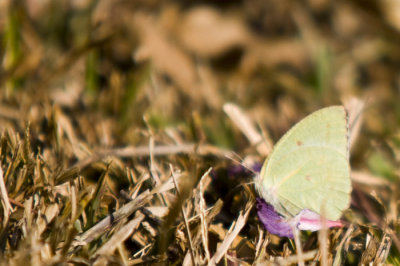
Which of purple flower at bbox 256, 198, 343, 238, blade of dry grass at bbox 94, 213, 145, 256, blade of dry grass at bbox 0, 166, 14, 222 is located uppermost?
blade of dry grass at bbox 0, 166, 14, 222

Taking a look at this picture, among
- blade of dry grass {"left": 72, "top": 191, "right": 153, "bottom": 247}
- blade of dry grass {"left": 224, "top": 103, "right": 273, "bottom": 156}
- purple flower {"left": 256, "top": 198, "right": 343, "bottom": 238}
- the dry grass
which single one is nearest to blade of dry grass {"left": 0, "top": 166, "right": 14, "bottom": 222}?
the dry grass

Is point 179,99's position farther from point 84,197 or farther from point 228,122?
point 84,197

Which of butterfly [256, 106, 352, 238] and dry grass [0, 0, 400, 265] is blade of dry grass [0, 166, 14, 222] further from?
butterfly [256, 106, 352, 238]

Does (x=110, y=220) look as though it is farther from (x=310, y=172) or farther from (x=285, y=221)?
(x=310, y=172)

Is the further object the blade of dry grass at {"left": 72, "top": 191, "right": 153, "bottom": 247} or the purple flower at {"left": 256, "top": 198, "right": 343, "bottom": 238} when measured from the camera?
the purple flower at {"left": 256, "top": 198, "right": 343, "bottom": 238}

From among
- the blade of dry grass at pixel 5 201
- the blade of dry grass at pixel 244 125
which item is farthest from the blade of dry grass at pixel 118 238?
the blade of dry grass at pixel 244 125

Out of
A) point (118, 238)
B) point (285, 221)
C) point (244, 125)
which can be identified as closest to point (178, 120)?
point (244, 125)
